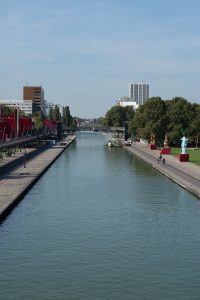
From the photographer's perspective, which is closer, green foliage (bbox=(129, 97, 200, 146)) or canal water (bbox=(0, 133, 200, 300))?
canal water (bbox=(0, 133, 200, 300))

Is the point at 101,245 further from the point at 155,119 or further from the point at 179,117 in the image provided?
the point at 179,117

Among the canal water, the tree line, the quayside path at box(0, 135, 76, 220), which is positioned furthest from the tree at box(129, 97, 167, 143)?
the canal water

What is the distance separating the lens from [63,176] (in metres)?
64.9

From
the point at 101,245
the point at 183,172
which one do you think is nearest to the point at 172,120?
the point at 183,172

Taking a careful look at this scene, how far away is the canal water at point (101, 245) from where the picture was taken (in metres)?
23.1

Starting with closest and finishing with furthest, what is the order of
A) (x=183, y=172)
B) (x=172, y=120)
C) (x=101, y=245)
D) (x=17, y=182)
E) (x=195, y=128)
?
(x=101, y=245)
(x=17, y=182)
(x=183, y=172)
(x=195, y=128)
(x=172, y=120)

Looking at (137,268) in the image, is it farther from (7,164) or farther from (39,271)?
(7,164)

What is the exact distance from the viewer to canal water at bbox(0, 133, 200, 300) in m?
23.1

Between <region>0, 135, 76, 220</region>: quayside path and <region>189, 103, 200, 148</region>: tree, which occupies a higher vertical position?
<region>189, 103, 200, 148</region>: tree

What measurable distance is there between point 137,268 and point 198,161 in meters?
56.6

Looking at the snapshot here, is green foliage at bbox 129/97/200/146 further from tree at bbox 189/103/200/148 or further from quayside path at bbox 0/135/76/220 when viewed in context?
quayside path at bbox 0/135/76/220

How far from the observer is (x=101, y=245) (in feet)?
98.2

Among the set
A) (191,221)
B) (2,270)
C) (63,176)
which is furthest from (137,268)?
(63,176)

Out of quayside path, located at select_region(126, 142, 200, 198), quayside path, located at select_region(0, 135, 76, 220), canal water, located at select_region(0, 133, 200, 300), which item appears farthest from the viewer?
quayside path, located at select_region(126, 142, 200, 198)
